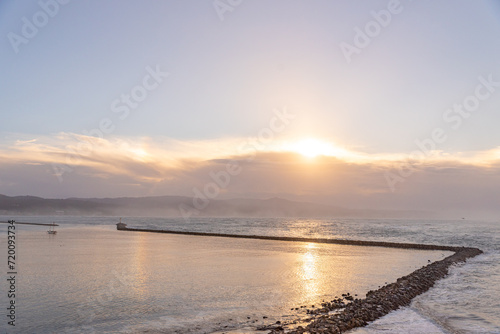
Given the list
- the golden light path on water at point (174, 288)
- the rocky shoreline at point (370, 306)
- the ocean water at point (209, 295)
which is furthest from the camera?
the golden light path on water at point (174, 288)

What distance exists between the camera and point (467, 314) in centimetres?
1380

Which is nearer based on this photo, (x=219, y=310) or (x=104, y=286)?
(x=219, y=310)

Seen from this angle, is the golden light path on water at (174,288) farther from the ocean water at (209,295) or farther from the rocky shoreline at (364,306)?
the rocky shoreline at (364,306)

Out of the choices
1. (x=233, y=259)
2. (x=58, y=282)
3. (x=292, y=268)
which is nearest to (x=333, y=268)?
(x=292, y=268)

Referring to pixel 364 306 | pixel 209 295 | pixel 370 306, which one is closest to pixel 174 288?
pixel 209 295

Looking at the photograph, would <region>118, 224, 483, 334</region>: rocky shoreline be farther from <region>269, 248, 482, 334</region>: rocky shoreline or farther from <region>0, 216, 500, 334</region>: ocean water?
<region>0, 216, 500, 334</region>: ocean water

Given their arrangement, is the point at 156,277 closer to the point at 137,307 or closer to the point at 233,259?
the point at 137,307

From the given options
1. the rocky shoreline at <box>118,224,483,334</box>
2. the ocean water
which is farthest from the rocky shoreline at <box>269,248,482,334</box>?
the ocean water

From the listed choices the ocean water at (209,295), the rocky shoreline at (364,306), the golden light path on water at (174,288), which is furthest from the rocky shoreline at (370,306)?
the golden light path on water at (174,288)

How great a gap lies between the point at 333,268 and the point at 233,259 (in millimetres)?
8762

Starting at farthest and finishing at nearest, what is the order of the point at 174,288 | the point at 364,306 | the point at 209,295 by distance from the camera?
the point at 174,288
the point at 209,295
the point at 364,306

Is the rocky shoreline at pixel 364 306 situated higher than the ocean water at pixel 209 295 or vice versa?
→ the rocky shoreline at pixel 364 306

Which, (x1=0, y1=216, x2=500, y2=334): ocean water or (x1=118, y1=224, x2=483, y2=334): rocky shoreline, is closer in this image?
(x1=118, y1=224, x2=483, y2=334): rocky shoreline

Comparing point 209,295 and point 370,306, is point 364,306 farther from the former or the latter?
point 209,295
